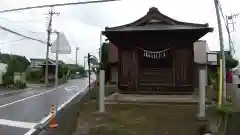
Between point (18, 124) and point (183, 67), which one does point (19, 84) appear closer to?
point (183, 67)

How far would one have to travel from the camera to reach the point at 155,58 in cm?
1705

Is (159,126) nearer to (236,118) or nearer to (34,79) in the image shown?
(236,118)

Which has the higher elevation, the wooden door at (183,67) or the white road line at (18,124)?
the wooden door at (183,67)

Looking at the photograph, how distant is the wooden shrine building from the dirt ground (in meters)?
3.10

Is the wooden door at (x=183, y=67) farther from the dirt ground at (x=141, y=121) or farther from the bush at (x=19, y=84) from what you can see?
the bush at (x=19, y=84)

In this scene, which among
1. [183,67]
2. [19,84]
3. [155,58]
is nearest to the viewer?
[183,67]

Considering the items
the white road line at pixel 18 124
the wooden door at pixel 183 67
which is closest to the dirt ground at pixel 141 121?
the white road line at pixel 18 124

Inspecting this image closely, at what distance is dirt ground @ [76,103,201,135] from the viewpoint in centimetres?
952

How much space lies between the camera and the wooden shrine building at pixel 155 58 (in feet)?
53.8

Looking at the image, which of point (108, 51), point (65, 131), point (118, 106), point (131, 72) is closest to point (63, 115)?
point (118, 106)

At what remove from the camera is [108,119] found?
1133 centimetres

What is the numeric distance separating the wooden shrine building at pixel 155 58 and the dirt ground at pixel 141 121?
3.10m

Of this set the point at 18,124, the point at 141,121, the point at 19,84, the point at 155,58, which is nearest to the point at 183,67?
the point at 155,58

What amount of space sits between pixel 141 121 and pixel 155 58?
686cm
